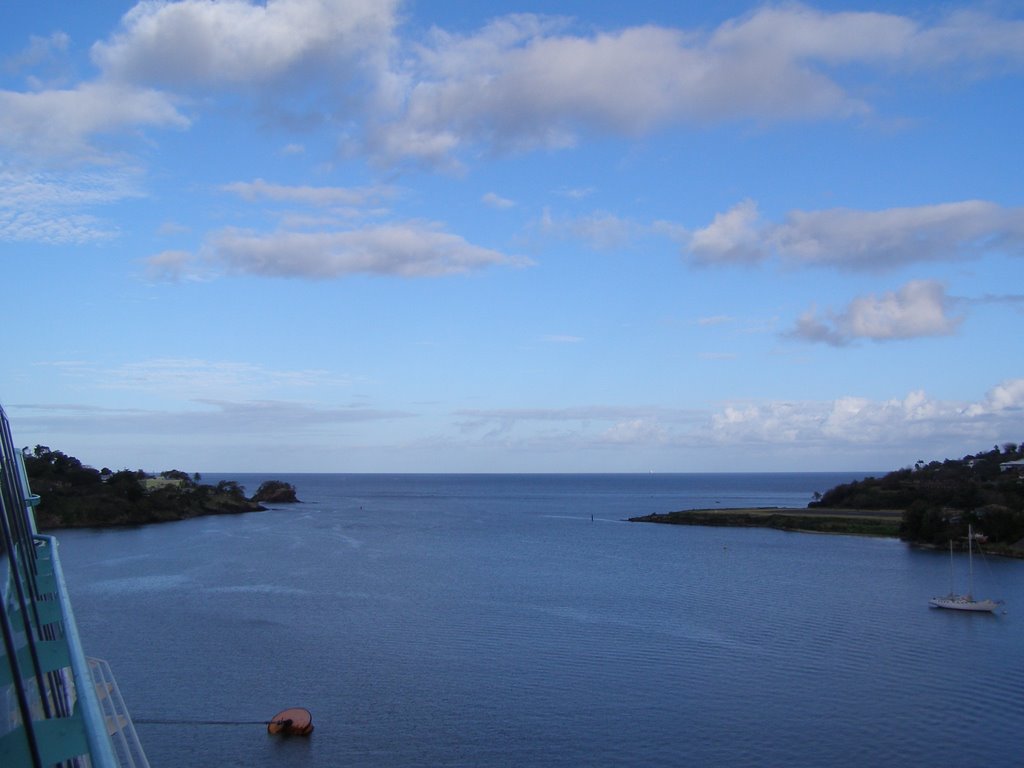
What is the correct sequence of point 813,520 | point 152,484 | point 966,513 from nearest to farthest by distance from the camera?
1. point 966,513
2. point 813,520
3. point 152,484

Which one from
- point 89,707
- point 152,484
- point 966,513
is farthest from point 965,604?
point 152,484

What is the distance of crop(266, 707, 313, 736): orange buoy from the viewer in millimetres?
23531

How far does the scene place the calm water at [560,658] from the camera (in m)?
23.6

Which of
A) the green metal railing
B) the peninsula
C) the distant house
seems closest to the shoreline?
the peninsula

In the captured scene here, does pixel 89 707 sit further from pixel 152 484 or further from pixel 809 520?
pixel 152 484

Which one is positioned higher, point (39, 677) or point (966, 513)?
point (39, 677)

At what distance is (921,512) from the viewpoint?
75.0 meters

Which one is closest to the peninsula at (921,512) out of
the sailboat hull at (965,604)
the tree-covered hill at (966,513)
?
the tree-covered hill at (966,513)

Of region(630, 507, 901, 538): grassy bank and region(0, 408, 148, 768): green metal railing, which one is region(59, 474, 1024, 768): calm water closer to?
region(0, 408, 148, 768): green metal railing

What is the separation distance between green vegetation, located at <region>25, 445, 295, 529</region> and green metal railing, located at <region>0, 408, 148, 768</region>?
92.2 metres

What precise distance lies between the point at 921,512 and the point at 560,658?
5397cm

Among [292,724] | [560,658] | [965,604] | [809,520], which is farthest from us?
[809,520]

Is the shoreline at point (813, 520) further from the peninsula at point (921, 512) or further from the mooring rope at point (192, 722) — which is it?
the mooring rope at point (192, 722)

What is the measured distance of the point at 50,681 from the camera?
202 inches
